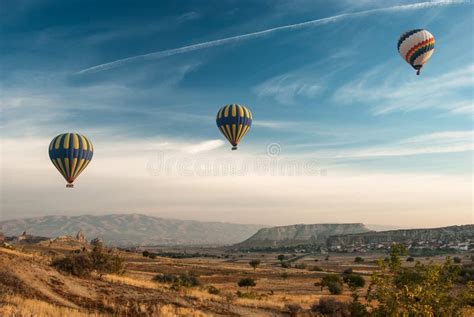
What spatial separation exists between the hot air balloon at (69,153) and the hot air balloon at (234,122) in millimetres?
18075

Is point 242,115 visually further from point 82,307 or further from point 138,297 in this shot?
point 82,307

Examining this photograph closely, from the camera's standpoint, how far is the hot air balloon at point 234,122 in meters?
54.7

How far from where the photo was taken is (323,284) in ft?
140

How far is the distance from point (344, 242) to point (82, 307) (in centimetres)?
18738

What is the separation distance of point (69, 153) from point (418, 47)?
4817 centimetres

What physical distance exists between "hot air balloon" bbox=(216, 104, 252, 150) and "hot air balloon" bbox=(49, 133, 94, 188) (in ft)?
59.3

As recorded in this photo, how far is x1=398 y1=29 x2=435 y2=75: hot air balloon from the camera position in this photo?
57.2 meters

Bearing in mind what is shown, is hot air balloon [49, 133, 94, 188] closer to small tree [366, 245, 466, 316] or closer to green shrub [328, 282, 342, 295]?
green shrub [328, 282, 342, 295]

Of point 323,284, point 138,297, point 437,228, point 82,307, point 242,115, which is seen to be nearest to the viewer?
point 82,307

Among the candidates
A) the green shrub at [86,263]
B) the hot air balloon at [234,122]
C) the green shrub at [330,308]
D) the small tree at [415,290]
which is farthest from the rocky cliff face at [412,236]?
the small tree at [415,290]

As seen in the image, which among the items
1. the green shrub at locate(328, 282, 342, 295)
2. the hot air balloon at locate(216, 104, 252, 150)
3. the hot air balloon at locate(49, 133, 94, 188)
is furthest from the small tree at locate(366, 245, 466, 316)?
the hot air balloon at locate(216, 104, 252, 150)

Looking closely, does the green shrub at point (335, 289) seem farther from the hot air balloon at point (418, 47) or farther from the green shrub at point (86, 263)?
the hot air balloon at point (418, 47)

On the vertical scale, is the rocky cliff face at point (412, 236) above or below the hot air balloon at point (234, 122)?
below

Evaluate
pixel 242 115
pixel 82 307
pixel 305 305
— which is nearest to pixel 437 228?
pixel 242 115
